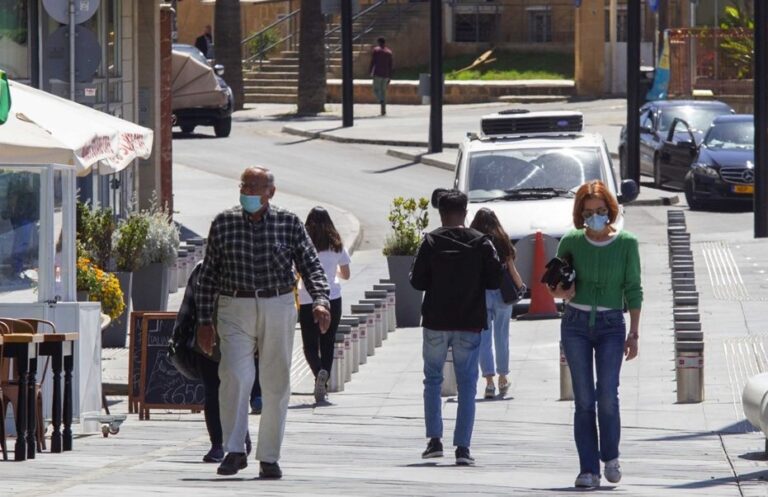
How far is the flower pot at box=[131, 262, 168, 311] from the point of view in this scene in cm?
1858

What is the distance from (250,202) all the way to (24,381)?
2.16 meters

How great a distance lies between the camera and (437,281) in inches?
432

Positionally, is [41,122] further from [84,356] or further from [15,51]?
[15,51]

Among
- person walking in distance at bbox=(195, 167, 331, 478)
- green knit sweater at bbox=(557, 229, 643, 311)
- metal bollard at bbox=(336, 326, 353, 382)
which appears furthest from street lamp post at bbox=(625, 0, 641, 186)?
person walking in distance at bbox=(195, 167, 331, 478)

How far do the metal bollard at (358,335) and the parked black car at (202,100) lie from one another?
21.5 metres

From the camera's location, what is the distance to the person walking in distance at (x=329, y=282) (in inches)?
572

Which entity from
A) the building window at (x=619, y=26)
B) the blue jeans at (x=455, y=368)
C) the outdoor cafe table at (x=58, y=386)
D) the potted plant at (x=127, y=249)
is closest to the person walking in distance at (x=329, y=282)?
the outdoor cafe table at (x=58, y=386)

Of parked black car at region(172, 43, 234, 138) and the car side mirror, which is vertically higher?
parked black car at region(172, 43, 234, 138)

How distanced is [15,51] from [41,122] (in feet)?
25.8

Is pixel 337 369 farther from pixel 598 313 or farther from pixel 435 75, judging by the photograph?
pixel 435 75

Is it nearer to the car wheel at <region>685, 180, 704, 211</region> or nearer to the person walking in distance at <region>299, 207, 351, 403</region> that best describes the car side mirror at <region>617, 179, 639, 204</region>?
the person walking in distance at <region>299, 207, 351, 403</region>

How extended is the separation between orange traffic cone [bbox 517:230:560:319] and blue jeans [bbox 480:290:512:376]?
4.46m

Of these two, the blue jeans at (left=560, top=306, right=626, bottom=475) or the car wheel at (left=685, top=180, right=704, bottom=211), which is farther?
the car wheel at (left=685, top=180, right=704, bottom=211)

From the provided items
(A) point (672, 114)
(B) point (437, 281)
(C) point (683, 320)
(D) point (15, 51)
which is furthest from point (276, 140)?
(B) point (437, 281)
